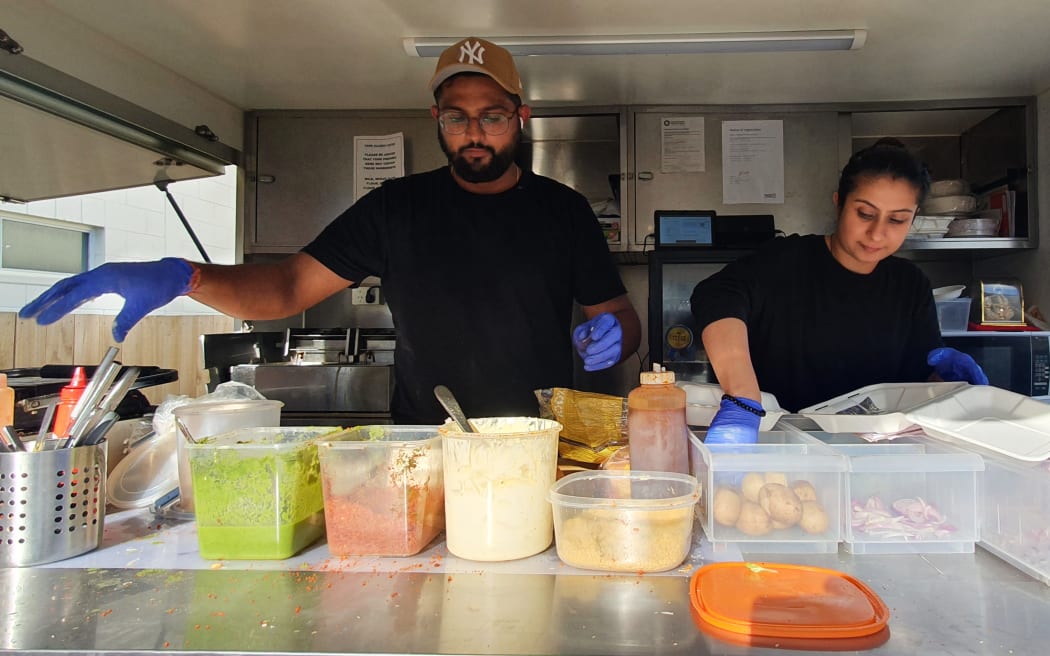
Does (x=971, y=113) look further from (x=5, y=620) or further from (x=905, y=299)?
(x=5, y=620)

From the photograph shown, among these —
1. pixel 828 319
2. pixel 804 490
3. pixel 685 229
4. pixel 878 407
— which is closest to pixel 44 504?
pixel 804 490

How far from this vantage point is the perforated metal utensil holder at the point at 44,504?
0.83 m

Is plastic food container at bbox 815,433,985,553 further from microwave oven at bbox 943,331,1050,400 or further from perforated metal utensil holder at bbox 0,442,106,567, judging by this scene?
microwave oven at bbox 943,331,1050,400

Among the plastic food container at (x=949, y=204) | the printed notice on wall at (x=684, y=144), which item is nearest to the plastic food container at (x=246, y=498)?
the printed notice on wall at (x=684, y=144)

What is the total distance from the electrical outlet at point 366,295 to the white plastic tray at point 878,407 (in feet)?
8.17

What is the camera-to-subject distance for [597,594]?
2.46 feet

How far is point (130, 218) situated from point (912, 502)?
427cm

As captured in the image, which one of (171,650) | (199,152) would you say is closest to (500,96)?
(171,650)

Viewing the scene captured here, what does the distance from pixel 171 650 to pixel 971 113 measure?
3.87 metres

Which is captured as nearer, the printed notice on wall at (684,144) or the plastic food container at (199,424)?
the plastic food container at (199,424)

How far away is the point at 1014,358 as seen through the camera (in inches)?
105

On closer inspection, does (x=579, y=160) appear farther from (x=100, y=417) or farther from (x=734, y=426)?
(x=100, y=417)

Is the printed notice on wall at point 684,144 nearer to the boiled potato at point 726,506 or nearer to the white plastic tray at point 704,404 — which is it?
the white plastic tray at point 704,404

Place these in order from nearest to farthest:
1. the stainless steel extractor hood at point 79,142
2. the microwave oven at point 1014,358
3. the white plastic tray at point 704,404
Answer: the white plastic tray at point 704,404 → the stainless steel extractor hood at point 79,142 → the microwave oven at point 1014,358
